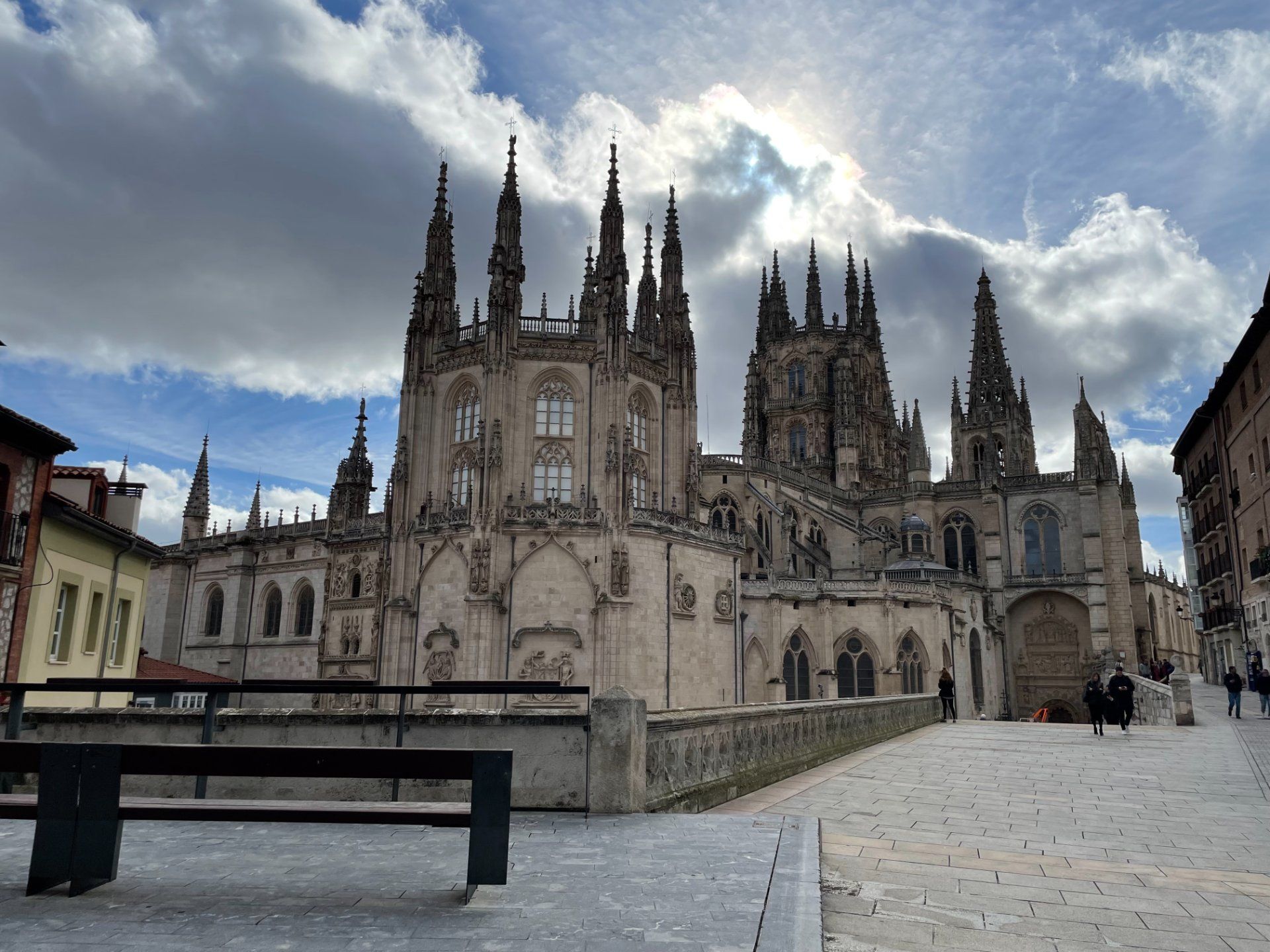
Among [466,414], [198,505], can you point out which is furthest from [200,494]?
[466,414]

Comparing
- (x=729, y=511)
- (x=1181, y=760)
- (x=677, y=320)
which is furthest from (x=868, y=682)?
(x=1181, y=760)

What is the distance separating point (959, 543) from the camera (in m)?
62.3

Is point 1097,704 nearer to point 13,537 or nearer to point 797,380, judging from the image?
point 13,537

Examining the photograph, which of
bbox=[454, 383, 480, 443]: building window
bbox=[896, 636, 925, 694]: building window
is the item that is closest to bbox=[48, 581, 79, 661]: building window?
bbox=[454, 383, 480, 443]: building window

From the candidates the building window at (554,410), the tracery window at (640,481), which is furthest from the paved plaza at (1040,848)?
the building window at (554,410)

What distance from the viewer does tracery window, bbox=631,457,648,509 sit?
119 ft

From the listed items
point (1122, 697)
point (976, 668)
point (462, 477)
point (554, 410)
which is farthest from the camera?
point (976, 668)

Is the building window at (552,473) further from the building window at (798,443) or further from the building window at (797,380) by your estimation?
the building window at (797,380)

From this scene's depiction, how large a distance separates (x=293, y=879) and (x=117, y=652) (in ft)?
75.3

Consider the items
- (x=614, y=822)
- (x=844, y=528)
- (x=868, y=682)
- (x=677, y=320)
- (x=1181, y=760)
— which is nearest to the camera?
(x=614, y=822)

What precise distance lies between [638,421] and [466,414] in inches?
271

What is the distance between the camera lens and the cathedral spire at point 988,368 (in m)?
73.9

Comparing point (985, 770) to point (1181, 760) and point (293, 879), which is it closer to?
point (1181, 760)

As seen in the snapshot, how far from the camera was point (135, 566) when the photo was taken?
25.9 metres
